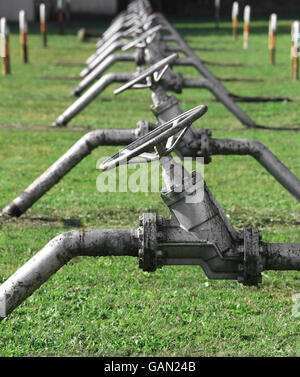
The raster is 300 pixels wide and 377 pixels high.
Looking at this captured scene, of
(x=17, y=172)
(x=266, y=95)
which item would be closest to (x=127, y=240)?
(x=17, y=172)

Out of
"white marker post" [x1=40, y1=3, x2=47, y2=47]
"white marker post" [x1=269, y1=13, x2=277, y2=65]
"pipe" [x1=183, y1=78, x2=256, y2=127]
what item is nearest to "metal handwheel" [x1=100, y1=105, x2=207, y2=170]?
"pipe" [x1=183, y1=78, x2=256, y2=127]

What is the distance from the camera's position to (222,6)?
121 feet

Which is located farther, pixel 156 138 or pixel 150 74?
pixel 150 74

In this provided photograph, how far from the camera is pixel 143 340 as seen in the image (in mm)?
3945

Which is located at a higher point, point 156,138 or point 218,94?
point 156,138

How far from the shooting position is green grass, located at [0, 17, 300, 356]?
3.96 m

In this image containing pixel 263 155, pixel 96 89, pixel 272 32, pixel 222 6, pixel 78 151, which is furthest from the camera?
pixel 222 6

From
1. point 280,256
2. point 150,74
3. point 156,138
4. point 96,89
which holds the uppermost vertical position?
point 156,138

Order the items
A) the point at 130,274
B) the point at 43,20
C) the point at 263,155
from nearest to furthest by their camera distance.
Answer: the point at 130,274, the point at 263,155, the point at 43,20

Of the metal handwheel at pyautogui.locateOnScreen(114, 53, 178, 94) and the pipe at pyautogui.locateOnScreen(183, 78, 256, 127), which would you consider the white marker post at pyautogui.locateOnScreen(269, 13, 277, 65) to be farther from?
the metal handwheel at pyautogui.locateOnScreen(114, 53, 178, 94)

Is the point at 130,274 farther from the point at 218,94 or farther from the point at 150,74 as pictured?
the point at 218,94

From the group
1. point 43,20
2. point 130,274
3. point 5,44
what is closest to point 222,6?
point 43,20

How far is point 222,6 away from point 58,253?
3466 cm
